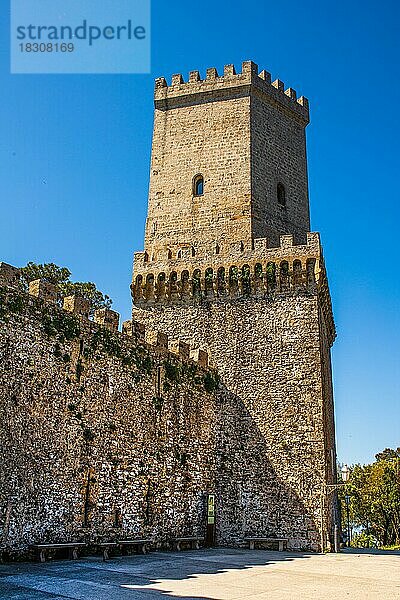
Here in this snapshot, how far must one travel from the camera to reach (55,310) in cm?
1695

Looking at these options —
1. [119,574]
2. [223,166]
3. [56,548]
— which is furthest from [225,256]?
[119,574]

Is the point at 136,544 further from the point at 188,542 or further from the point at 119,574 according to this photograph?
the point at 119,574

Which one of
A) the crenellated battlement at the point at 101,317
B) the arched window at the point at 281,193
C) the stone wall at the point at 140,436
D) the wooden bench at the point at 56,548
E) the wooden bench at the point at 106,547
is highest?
the arched window at the point at 281,193

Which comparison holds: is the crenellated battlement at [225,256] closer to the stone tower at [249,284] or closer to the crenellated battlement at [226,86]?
the stone tower at [249,284]

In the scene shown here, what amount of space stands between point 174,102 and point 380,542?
107 ft

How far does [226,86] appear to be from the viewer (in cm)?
2630

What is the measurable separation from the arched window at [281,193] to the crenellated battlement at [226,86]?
13.2 ft

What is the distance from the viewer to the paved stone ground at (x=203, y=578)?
11.2 metres

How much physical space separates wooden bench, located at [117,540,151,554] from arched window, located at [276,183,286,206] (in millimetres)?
14827

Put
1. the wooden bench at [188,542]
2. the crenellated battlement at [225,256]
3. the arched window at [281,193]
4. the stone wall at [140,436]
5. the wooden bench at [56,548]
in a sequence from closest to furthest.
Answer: the wooden bench at [56,548] < the stone wall at [140,436] < the wooden bench at [188,542] < the crenellated battlement at [225,256] < the arched window at [281,193]

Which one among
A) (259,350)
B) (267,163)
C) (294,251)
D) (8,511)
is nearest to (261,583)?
(8,511)

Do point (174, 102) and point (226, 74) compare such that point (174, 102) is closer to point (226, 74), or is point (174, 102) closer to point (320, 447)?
point (226, 74)

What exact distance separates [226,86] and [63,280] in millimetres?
14057

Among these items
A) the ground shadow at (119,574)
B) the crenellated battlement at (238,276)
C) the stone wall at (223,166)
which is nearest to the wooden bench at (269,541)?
the ground shadow at (119,574)
